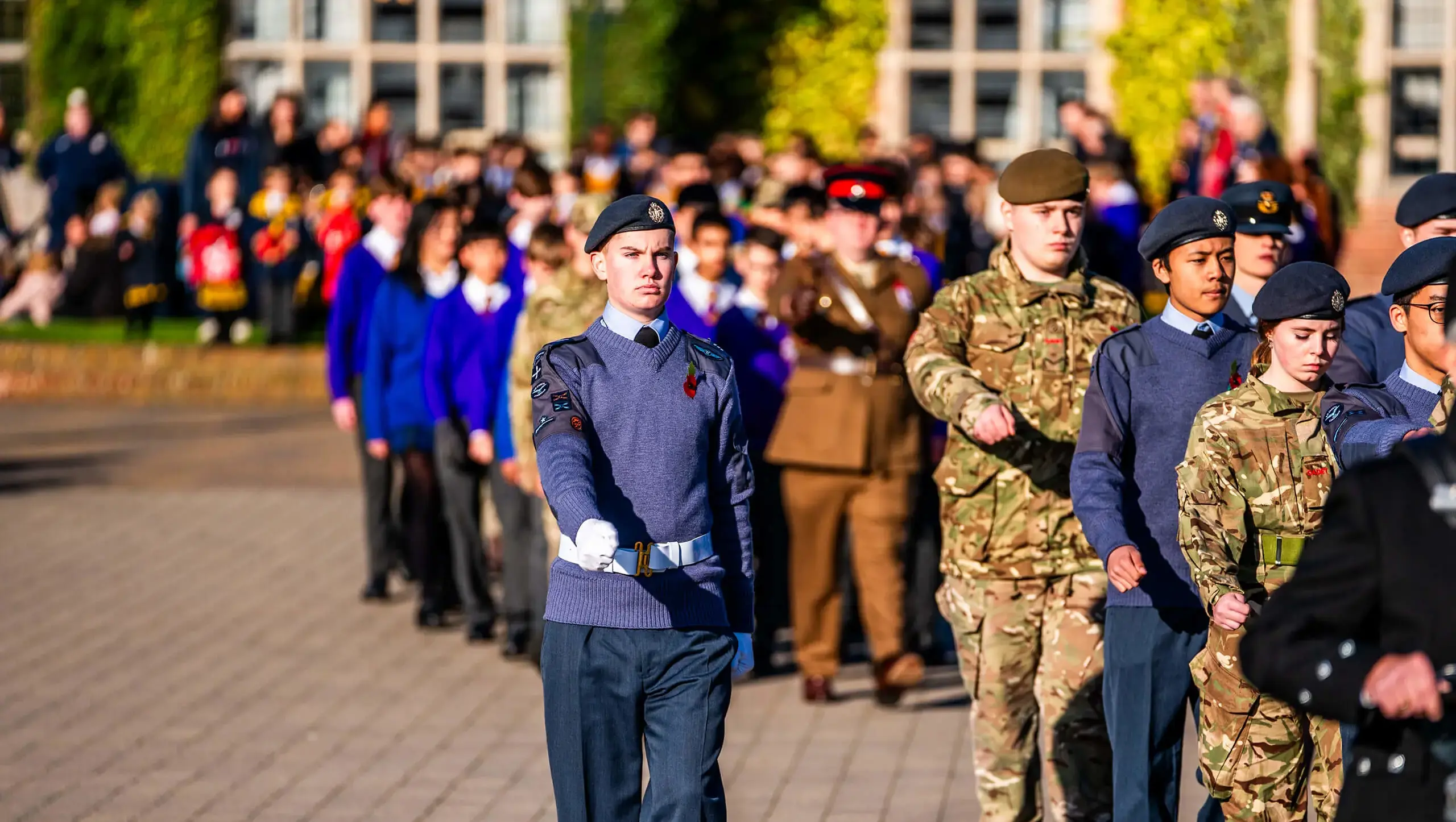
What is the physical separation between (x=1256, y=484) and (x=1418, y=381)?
58 centimetres

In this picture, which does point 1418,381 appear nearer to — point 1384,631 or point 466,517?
point 1384,631

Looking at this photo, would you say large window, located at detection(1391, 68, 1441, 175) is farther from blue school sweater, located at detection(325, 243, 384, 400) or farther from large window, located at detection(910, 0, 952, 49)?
blue school sweater, located at detection(325, 243, 384, 400)

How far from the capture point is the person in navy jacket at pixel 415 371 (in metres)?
9.97

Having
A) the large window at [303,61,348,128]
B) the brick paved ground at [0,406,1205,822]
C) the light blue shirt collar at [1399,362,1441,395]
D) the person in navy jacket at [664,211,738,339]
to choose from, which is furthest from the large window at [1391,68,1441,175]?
the light blue shirt collar at [1399,362,1441,395]

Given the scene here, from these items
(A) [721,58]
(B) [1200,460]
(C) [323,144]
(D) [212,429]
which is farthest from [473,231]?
(A) [721,58]

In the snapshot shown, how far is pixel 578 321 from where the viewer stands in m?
8.55

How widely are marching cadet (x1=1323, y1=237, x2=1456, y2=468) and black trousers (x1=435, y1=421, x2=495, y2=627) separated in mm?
5167

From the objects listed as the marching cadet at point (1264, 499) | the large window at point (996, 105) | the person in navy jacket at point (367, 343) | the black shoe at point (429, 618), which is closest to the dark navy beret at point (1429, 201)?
the marching cadet at point (1264, 499)

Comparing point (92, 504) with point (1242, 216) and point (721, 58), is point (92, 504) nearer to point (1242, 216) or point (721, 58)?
point (1242, 216)

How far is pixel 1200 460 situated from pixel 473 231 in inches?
195

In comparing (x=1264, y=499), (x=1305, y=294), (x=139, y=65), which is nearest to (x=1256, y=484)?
(x=1264, y=499)

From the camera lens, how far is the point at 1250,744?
5320 millimetres

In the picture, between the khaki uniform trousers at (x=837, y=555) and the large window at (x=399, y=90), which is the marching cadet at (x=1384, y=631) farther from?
the large window at (x=399, y=90)

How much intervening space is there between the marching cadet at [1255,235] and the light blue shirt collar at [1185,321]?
1.74ft
